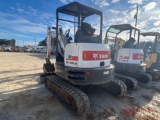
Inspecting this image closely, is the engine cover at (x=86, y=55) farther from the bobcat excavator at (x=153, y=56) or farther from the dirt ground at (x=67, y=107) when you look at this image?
the bobcat excavator at (x=153, y=56)

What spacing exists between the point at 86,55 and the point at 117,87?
2.10 meters

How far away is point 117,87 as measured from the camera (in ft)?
16.8

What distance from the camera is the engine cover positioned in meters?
3.88

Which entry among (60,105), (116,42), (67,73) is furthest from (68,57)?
(116,42)

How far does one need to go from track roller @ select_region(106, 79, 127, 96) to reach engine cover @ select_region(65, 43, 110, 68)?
1230 mm

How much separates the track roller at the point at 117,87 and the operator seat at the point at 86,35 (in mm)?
1853

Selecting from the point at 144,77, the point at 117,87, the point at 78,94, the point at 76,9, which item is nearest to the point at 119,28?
the point at 144,77

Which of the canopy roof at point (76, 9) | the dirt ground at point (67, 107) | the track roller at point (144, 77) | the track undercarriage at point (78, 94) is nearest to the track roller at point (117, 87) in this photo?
the track undercarriage at point (78, 94)

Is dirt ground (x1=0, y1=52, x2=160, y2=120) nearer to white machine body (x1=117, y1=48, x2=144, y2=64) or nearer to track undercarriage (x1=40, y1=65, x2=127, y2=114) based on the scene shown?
track undercarriage (x1=40, y1=65, x2=127, y2=114)

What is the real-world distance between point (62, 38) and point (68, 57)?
1247mm

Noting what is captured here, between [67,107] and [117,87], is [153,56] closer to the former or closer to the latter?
[117,87]

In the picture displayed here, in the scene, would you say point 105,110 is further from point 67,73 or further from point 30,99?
point 30,99

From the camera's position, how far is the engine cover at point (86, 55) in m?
3.88

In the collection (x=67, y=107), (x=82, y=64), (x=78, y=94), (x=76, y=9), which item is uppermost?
(x=76, y=9)
